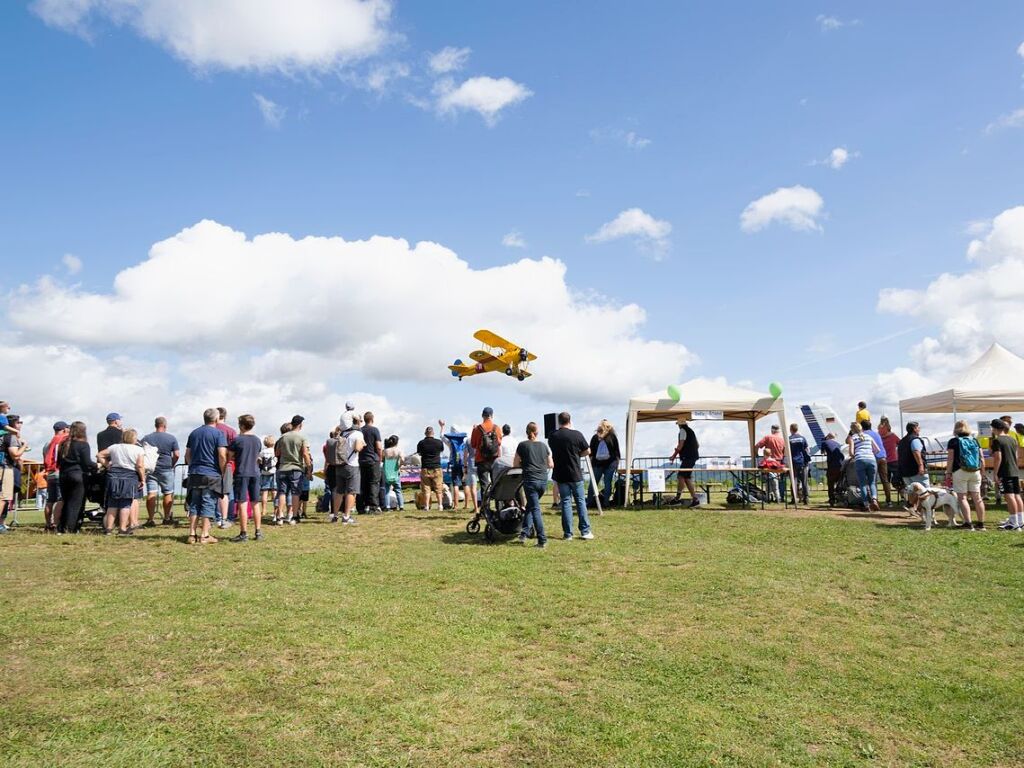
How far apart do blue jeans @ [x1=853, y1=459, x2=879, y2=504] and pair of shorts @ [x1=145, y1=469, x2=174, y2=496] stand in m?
12.2

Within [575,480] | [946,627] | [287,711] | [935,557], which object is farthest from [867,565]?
[287,711]

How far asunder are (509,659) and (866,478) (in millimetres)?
10917

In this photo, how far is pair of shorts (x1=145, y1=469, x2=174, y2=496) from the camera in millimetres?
10969

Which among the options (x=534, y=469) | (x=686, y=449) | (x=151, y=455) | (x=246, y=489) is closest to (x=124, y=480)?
(x=151, y=455)

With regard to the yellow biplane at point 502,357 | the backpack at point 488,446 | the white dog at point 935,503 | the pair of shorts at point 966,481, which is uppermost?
the yellow biplane at point 502,357

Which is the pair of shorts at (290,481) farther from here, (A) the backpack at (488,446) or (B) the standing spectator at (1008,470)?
(B) the standing spectator at (1008,470)

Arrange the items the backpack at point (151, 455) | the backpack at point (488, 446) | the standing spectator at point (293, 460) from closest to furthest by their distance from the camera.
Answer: the backpack at point (151, 455)
the standing spectator at point (293, 460)
the backpack at point (488, 446)

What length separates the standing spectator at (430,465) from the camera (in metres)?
13.3

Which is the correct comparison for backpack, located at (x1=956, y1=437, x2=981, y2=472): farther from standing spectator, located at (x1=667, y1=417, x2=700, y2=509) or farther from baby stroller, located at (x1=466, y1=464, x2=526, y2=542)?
baby stroller, located at (x1=466, y1=464, x2=526, y2=542)

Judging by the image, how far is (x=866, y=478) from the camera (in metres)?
13.4

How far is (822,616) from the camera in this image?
5.87 meters

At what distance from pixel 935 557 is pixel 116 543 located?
32.8ft

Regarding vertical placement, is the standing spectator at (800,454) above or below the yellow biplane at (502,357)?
below

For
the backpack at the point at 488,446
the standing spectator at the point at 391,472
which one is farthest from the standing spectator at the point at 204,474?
the standing spectator at the point at 391,472
